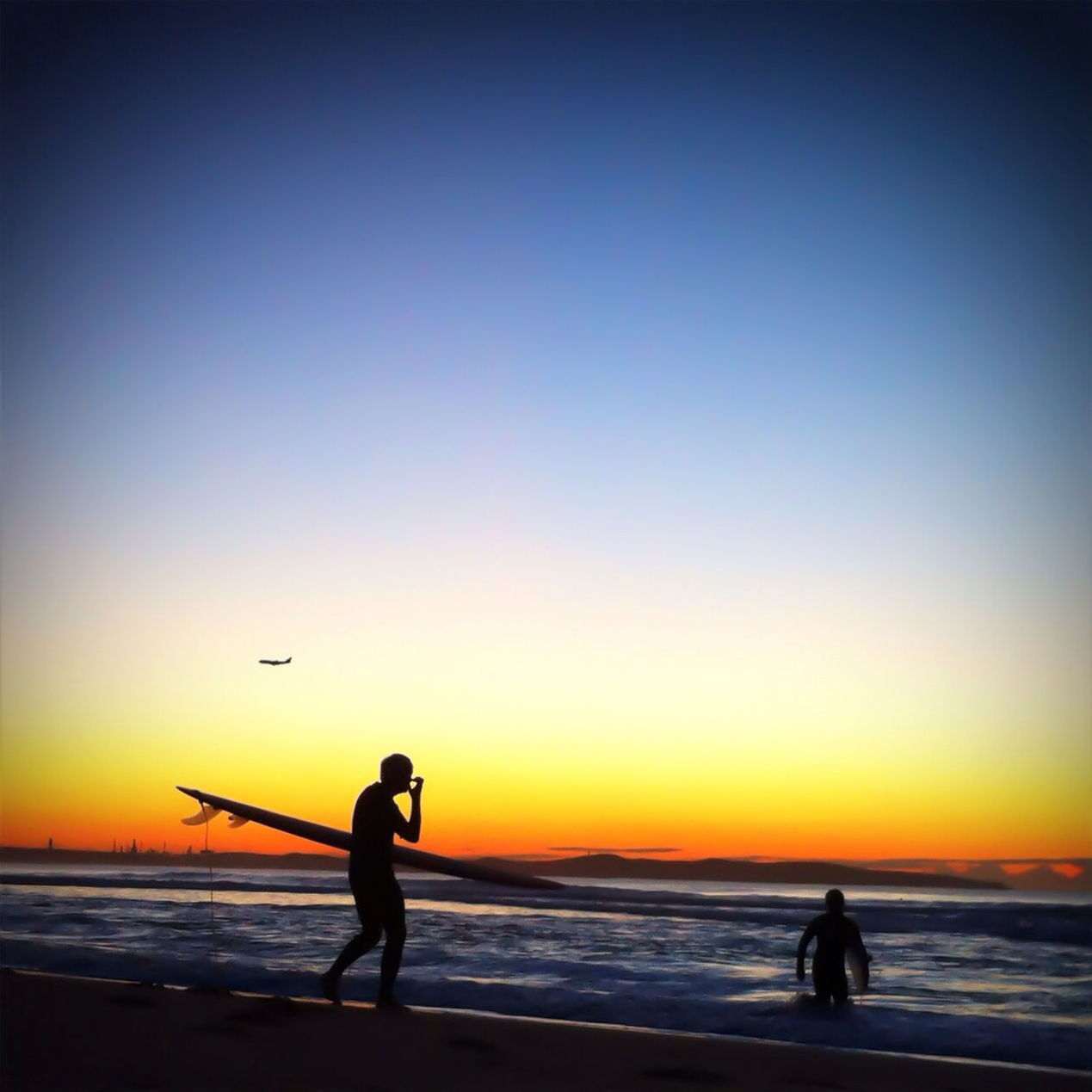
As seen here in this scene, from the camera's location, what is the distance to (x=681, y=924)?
Result: 63.6 feet

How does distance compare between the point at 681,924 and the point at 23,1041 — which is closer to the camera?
the point at 23,1041

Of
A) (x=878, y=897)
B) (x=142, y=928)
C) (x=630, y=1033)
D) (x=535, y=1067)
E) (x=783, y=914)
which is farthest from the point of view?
(x=878, y=897)

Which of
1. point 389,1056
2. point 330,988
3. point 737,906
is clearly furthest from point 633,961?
point 737,906

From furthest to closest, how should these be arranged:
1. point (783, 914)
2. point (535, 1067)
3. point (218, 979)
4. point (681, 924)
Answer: point (783, 914) < point (681, 924) < point (218, 979) < point (535, 1067)

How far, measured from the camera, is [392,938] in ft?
23.6

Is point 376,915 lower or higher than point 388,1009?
higher

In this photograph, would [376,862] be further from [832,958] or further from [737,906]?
[737,906]

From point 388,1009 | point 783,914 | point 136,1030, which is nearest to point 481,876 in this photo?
point 388,1009

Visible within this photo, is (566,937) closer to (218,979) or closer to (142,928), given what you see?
(142,928)

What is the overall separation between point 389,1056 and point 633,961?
7780mm

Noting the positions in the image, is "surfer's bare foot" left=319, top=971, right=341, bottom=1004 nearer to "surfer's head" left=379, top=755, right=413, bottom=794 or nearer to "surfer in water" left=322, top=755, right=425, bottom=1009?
"surfer in water" left=322, top=755, right=425, bottom=1009

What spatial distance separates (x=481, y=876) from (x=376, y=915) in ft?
14.8

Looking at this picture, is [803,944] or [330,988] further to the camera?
[803,944]

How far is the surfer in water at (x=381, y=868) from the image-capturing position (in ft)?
23.2
